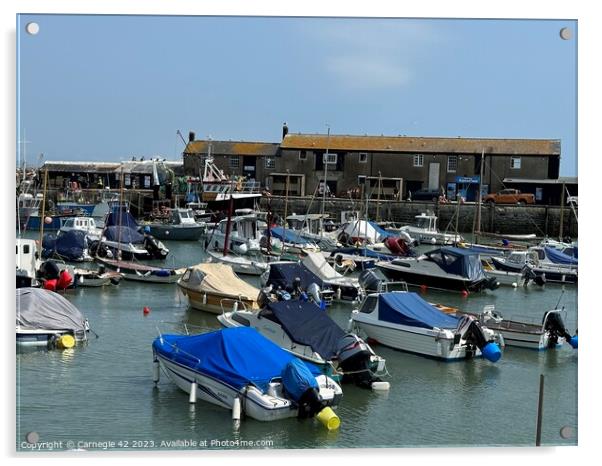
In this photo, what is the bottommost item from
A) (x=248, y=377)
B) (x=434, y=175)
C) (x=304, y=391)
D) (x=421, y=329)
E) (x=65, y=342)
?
(x=65, y=342)

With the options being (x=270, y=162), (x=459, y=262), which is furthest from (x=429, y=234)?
(x=459, y=262)

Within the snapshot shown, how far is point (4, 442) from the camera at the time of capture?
11.8m

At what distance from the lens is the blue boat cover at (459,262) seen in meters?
34.8

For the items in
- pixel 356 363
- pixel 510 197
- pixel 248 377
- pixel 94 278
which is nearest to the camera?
pixel 248 377

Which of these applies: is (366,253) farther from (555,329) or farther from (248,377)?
(248,377)

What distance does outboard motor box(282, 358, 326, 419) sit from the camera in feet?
52.3

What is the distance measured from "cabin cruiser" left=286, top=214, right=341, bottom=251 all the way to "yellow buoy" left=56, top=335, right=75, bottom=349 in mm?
26672

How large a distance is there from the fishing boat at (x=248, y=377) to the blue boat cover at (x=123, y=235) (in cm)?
2551

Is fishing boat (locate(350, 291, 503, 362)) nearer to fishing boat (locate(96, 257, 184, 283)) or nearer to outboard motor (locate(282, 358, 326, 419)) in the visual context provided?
outboard motor (locate(282, 358, 326, 419))

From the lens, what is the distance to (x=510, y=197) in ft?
210

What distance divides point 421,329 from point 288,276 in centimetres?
692

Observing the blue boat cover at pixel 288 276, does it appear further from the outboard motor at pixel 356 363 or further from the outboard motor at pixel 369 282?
the outboard motor at pixel 356 363

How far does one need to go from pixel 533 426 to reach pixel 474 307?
16527mm

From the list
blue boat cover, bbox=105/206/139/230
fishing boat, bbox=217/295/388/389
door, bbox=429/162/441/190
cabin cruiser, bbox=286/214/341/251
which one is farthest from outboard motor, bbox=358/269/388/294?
door, bbox=429/162/441/190
